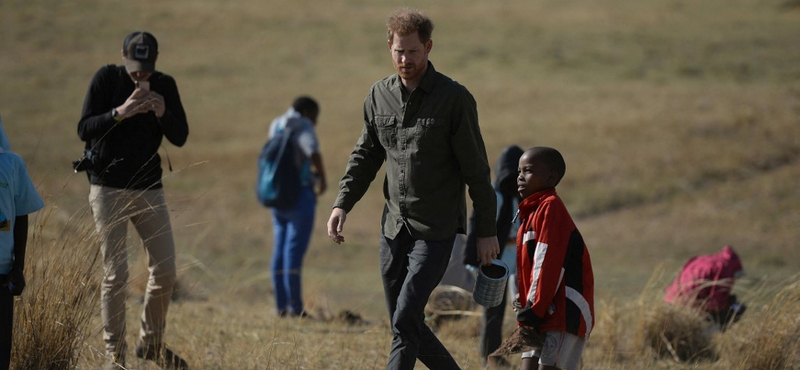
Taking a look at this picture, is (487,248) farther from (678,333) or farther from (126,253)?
(678,333)

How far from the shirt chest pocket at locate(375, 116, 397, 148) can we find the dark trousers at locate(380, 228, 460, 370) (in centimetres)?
40

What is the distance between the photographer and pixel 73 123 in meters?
24.9

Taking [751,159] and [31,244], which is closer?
[31,244]

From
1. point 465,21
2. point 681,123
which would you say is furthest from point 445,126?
point 465,21

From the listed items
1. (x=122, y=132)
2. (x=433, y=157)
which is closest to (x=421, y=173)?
(x=433, y=157)

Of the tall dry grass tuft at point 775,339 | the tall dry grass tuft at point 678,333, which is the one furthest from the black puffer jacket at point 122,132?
the tall dry grass tuft at point 775,339

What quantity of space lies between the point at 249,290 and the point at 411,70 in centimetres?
768

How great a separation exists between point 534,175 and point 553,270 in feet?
1.45

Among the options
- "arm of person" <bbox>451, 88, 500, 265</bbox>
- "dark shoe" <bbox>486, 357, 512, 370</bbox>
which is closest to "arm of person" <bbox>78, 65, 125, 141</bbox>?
"arm of person" <bbox>451, 88, 500, 265</bbox>

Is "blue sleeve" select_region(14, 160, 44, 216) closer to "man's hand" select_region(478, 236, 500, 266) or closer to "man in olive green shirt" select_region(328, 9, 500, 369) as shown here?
"man in olive green shirt" select_region(328, 9, 500, 369)

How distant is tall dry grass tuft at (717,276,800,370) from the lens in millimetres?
5484

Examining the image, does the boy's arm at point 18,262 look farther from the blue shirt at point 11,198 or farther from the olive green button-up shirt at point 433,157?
the olive green button-up shirt at point 433,157

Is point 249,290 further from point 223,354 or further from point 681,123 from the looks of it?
point 681,123

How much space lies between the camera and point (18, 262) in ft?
12.9
